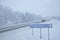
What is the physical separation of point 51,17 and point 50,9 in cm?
29

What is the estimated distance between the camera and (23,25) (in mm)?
3904

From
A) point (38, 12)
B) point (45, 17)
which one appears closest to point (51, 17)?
point (45, 17)

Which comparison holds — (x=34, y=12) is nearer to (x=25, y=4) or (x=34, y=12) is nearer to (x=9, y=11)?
(x=25, y=4)

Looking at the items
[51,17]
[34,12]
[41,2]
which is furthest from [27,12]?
[51,17]

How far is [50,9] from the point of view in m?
3.78

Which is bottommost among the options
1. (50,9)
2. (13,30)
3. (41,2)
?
(13,30)

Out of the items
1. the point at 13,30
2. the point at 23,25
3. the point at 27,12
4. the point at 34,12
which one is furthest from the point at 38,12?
the point at 13,30

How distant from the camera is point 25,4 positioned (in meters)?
3.81

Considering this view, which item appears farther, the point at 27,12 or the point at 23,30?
the point at 27,12

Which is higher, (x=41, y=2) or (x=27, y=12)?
(x=41, y=2)

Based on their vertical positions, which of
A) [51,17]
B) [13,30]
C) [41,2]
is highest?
[41,2]

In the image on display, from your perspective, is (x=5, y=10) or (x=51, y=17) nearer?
(x=51, y=17)

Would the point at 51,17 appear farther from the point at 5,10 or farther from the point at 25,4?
the point at 5,10

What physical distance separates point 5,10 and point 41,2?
1285mm
